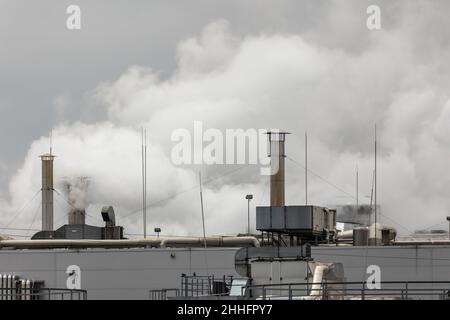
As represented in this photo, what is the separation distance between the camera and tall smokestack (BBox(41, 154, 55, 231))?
76756 mm

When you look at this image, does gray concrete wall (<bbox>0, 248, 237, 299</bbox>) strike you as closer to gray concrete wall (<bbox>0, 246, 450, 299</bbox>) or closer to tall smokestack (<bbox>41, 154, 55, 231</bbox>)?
→ gray concrete wall (<bbox>0, 246, 450, 299</bbox>)

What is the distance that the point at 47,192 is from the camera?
77438 millimetres

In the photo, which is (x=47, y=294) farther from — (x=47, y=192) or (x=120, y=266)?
(x=47, y=192)

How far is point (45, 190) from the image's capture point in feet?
255

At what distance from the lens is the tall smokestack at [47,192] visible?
76.8 meters

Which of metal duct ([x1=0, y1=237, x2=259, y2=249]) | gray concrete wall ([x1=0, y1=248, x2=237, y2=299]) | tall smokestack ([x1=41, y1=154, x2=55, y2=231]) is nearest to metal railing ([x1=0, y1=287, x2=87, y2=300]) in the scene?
gray concrete wall ([x1=0, y1=248, x2=237, y2=299])

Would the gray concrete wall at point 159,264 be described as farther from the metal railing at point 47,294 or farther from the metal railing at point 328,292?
the metal railing at point 47,294

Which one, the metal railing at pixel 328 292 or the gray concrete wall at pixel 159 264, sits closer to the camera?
the metal railing at pixel 328 292

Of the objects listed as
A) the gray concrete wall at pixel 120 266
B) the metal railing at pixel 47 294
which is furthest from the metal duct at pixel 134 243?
the metal railing at pixel 47 294

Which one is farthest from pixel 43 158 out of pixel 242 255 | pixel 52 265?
pixel 242 255

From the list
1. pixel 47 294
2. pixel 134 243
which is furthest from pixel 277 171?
pixel 47 294
